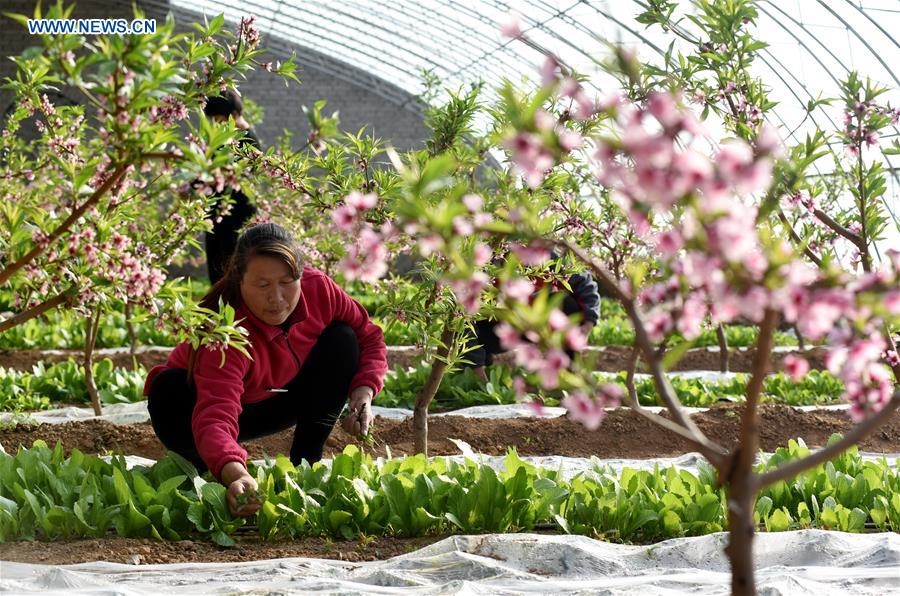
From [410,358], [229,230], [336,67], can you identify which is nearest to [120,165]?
[229,230]

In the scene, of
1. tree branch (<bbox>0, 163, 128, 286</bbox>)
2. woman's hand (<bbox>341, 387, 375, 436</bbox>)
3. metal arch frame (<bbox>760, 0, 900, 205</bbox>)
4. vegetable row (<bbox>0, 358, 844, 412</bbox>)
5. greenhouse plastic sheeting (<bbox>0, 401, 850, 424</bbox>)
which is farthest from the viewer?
metal arch frame (<bbox>760, 0, 900, 205</bbox>)

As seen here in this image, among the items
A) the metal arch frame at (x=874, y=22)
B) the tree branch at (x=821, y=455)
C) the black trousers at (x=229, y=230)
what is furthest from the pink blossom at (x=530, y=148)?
the metal arch frame at (x=874, y=22)

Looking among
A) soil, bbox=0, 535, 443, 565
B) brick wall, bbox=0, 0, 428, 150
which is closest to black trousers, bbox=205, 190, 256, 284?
soil, bbox=0, 535, 443, 565

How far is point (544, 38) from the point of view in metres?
15.0

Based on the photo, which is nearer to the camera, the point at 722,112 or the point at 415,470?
the point at 415,470

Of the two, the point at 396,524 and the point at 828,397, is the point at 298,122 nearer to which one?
the point at 828,397

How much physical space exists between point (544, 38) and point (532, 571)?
43.9ft

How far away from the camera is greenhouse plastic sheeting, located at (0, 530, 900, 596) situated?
240 cm

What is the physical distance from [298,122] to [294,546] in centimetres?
1812

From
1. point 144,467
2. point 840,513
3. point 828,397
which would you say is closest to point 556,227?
point 840,513

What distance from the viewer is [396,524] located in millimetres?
2988

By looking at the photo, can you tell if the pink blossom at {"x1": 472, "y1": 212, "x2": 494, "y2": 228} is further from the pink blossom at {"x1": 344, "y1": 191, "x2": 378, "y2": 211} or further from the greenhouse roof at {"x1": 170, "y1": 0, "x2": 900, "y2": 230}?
the greenhouse roof at {"x1": 170, "y1": 0, "x2": 900, "y2": 230}

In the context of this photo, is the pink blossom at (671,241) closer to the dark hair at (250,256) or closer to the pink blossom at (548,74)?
the pink blossom at (548,74)

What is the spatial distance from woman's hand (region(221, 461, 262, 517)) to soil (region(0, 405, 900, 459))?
5.33 ft
